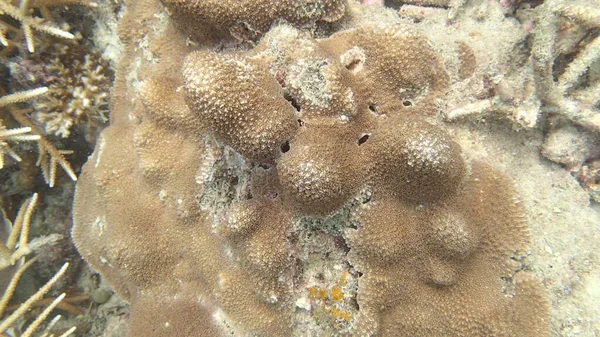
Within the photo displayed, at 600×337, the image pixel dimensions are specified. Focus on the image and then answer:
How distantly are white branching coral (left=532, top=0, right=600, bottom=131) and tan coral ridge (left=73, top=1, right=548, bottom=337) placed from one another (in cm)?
66

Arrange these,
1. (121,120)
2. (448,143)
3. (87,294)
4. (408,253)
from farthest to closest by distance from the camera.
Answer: (87,294) → (121,120) → (408,253) → (448,143)

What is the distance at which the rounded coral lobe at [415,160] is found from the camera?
2234 mm

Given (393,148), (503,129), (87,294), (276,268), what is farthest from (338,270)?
(87,294)

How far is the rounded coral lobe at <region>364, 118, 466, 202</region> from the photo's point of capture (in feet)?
7.33

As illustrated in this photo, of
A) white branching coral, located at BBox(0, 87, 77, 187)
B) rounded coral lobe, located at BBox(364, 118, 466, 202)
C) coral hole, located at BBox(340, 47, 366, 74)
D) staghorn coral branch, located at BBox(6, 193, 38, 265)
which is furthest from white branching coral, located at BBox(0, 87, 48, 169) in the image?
rounded coral lobe, located at BBox(364, 118, 466, 202)

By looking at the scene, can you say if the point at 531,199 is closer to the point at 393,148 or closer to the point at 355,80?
the point at 393,148

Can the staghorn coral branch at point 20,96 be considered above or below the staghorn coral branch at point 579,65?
below

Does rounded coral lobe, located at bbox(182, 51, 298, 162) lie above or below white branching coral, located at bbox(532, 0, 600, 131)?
below

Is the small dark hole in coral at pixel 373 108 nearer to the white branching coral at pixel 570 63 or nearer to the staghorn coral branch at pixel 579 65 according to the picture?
the white branching coral at pixel 570 63

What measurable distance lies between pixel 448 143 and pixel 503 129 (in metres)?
0.69

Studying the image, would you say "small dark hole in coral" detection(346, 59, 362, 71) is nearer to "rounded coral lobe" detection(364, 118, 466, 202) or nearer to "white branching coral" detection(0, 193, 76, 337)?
"rounded coral lobe" detection(364, 118, 466, 202)

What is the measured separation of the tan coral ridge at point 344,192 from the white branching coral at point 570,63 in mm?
→ 665

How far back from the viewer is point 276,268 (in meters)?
2.50

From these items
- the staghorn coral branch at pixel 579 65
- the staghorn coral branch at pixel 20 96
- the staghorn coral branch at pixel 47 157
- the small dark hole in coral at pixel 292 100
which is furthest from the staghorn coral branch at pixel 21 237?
the staghorn coral branch at pixel 579 65
